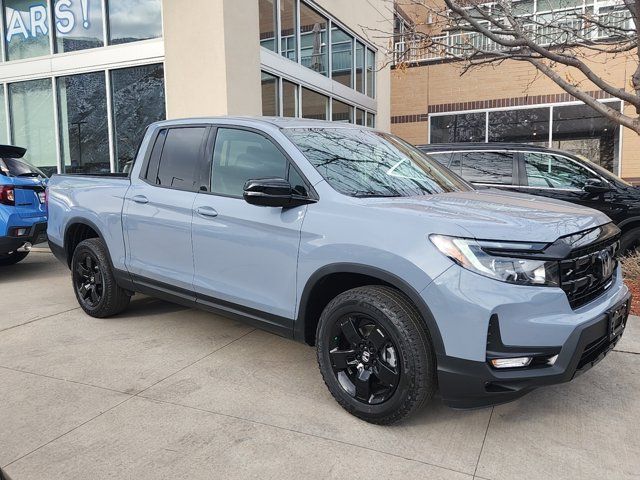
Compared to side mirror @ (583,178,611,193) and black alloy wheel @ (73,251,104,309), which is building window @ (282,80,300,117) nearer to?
side mirror @ (583,178,611,193)

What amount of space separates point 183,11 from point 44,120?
153 inches

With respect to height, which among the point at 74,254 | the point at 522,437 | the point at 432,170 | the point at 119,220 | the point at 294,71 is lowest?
the point at 522,437

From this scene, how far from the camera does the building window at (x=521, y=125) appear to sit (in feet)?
50.5

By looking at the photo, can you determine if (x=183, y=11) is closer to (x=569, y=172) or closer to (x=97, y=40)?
(x=97, y=40)

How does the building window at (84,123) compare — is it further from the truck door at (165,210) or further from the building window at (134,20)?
the truck door at (165,210)

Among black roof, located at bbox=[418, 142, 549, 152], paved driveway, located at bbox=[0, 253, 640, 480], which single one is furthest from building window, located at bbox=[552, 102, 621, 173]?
paved driveway, located at bbox=[0, 253, 640, 480]

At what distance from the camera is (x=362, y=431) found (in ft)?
9.84

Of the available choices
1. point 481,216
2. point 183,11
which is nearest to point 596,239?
point 481,216

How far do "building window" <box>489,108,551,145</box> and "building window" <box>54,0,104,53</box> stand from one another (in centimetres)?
1135

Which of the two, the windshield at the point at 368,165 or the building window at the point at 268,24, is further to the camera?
the building window at the point at 268,24

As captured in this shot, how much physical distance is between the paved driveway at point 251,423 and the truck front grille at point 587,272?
0.80m

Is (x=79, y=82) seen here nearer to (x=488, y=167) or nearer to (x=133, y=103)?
(x=133, y=103)

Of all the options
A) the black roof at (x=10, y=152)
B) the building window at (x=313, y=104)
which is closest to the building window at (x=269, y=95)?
the building window at (x=313, y=104)

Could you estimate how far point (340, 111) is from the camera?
13.3 m
